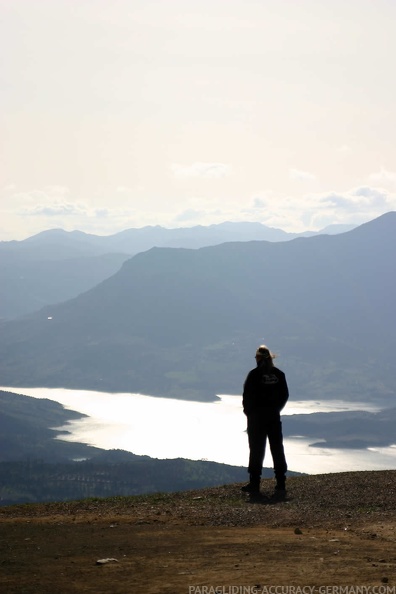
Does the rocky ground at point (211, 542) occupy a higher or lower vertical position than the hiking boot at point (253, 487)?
lower

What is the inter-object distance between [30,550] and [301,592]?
616 centimetres

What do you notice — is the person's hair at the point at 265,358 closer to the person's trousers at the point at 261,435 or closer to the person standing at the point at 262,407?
the person standing at the point at 262,407

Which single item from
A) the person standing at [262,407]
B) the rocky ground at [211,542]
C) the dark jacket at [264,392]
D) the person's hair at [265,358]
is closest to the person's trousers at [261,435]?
the person standing at [262,407]

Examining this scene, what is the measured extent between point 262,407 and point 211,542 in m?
7.11

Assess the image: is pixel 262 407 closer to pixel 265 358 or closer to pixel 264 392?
pixel 264 392

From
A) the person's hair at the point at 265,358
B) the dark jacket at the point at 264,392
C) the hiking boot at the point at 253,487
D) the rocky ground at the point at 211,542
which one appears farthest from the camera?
the hiking boot at the point at 253,487

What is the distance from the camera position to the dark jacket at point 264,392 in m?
22.9

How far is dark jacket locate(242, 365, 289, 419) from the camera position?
2286 centimetres

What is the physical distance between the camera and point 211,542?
53.2ft

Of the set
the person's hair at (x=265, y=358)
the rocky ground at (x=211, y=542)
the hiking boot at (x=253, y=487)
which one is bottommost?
the rocky ground at (x=211, y=542)

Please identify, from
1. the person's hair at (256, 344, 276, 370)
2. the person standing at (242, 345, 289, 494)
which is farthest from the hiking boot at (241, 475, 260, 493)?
the person's hair at (256, 344, 276, 370)

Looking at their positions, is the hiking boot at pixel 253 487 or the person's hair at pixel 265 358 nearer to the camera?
the person's hair at pixel 265 358

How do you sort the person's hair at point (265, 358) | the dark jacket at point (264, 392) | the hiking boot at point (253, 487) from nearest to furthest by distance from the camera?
the person's hair at point (265, 358) < the dark jacket at point (264, 392) < the hiking boot at point (253, 487)

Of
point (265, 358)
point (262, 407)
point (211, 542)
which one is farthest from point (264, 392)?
point (211, 542)
